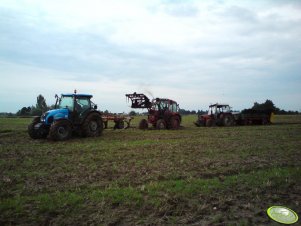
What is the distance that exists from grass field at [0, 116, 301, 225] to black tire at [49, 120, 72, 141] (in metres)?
3.65

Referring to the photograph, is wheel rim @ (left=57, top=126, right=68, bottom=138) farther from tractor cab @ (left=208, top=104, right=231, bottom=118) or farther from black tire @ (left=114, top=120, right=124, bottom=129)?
tractor cab @ (left=208, top=104, right=231, bottom=118)

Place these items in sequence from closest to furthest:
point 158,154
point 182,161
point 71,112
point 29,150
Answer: point 182,161 < point 158,154 < point 29,150 < point 71,112

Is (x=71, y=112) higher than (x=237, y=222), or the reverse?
(x=71, y=112)

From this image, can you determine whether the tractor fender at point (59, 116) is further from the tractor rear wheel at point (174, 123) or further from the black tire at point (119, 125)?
the tractor rear wheel at point (174, 123)

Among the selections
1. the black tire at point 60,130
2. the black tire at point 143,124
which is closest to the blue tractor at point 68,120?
the black tire at point 60,130

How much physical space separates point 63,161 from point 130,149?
3085 mm

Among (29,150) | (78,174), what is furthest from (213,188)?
(29,150)

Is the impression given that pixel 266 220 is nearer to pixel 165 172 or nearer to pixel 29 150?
pixel 165 172

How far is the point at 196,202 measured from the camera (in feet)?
18.3

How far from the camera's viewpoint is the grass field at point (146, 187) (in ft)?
16.3

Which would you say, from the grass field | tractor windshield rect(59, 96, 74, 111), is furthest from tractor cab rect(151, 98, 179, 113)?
the grass field

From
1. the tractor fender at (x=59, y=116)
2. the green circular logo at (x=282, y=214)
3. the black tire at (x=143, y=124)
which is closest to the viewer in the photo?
the green circular logo at (x=282, y=214)

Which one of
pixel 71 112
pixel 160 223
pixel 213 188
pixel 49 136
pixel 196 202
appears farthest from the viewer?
pixel 71 112

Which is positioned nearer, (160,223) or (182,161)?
(160,223)
